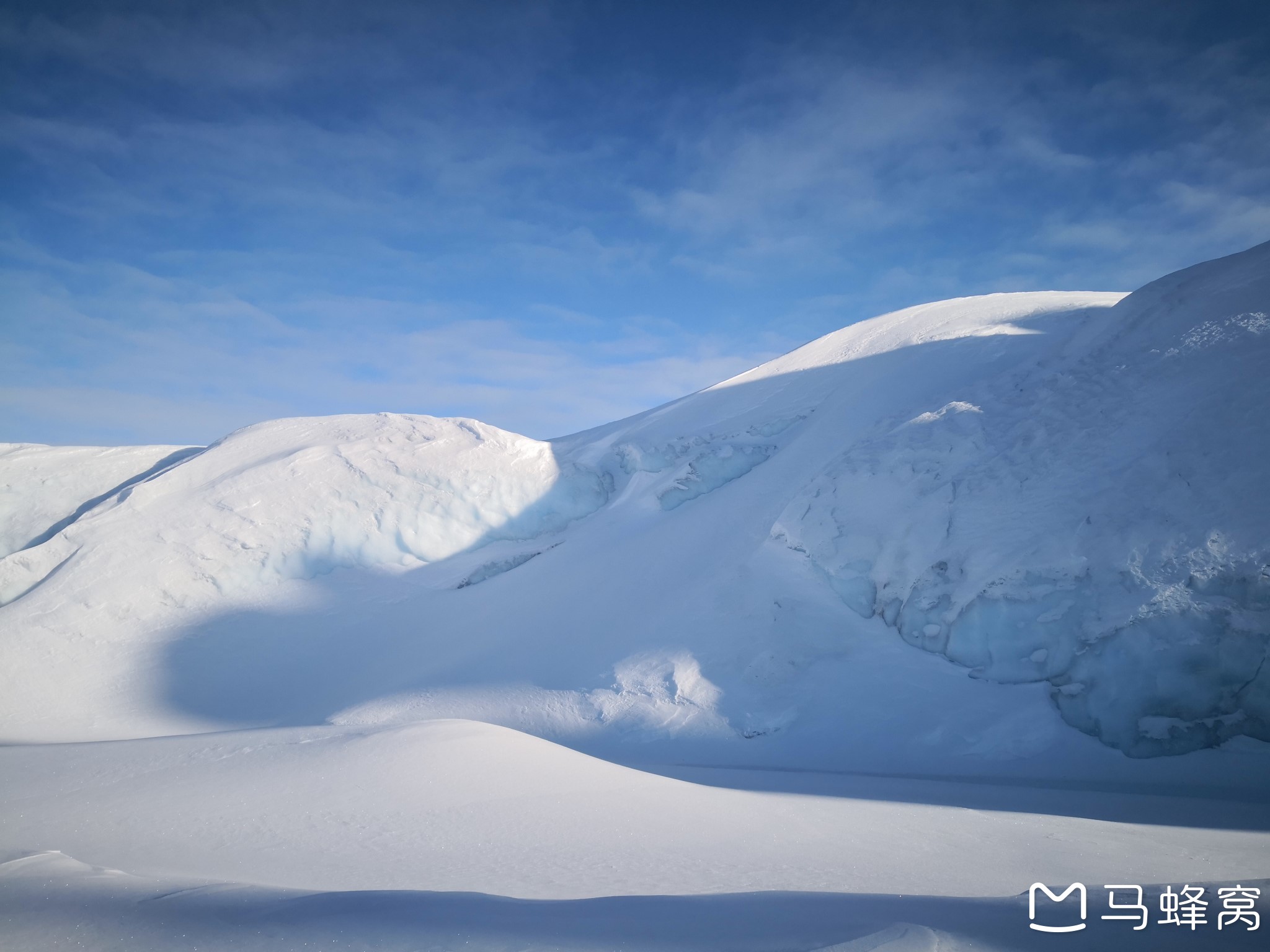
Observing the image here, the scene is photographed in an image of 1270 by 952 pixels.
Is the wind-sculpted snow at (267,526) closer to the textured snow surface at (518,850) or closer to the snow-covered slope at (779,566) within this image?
the snow-covered slope at (779,566)

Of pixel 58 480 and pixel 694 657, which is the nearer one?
pixel 694 657

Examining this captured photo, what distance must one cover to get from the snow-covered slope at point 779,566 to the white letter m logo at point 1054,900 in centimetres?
478

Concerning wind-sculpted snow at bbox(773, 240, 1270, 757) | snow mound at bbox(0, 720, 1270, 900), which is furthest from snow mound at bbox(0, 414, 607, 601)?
snow mound at bbox(0, 720, 1270, 900)

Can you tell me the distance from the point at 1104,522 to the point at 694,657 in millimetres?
6054

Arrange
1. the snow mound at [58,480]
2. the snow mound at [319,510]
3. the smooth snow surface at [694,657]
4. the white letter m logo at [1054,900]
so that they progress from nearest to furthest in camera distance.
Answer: the white letter m logo at [1054,900], the smooth snow surface at [694,657], the snow mound at [319,510], the snow mound at [58,480]

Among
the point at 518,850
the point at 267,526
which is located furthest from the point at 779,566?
the point at 267,526

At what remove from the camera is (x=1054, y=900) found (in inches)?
139

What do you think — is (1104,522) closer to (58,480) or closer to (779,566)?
(779,566)

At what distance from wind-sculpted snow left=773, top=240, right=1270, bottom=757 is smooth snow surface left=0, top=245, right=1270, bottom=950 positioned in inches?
1.7

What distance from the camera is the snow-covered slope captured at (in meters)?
8.26

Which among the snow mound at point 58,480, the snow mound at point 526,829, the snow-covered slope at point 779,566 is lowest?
the snow mound at point 526,829

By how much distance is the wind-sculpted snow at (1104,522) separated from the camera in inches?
302

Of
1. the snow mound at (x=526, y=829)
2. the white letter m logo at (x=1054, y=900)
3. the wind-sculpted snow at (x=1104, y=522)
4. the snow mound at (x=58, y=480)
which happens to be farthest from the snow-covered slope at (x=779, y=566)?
the white letter m logo at (x=1054, y=900)

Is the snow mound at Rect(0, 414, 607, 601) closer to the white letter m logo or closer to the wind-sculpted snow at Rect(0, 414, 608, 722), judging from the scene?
the wind-sculpted snow at Rect(0, 414, 608, 722)
